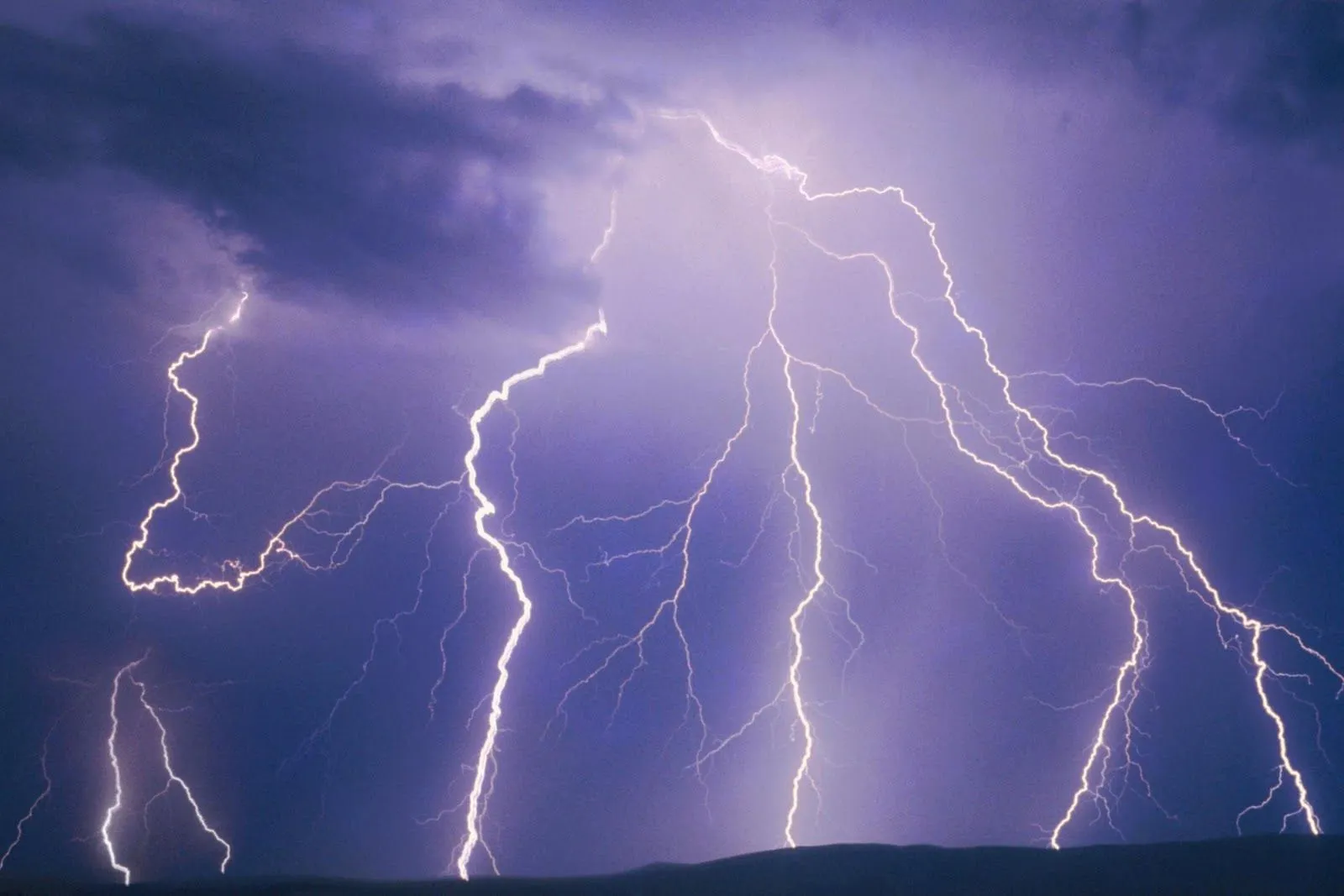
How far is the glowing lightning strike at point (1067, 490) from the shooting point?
5840 millimetres

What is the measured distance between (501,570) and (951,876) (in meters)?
4.08

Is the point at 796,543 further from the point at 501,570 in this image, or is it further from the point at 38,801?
the point at 38,801

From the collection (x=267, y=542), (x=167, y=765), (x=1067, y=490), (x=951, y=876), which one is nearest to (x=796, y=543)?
(x=1067, y=490)

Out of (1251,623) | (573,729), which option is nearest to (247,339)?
(573,729)

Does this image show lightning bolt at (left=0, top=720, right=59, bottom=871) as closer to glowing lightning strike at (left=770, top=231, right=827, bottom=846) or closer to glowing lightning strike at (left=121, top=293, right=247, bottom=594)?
glowing lightning strike at (left=121, top=293, right=247, bottom=594)

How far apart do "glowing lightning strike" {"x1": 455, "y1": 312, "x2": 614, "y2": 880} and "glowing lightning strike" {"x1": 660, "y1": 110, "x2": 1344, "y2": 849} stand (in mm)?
2405

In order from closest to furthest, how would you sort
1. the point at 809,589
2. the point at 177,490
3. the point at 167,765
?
the point at 167,765 → the point at 177,490 → the point at 809,589

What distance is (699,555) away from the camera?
6266 mm

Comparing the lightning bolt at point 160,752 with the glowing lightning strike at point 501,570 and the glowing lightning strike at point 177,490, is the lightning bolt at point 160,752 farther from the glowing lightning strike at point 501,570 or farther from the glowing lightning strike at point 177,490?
the glowing lightning strike at point 501,570

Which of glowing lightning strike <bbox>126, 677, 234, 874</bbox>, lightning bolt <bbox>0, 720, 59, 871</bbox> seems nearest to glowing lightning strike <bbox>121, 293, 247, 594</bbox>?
glowing lightning strike <bbox>126, 677, 234, 874</bbox>

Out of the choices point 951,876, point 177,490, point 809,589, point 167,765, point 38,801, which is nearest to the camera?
point 951,876

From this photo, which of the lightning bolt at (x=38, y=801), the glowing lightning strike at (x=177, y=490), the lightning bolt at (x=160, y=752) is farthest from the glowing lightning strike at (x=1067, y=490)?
the lightning bolt at (x=38, y=801)

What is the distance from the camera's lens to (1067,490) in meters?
6.02

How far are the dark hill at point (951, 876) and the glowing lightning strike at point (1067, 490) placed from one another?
2.25 metres
